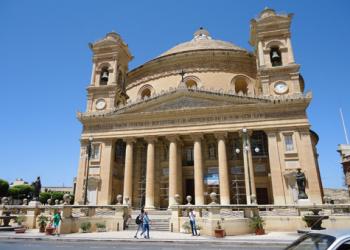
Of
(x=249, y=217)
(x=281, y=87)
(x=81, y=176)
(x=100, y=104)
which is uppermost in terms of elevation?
(x=100, y=104)

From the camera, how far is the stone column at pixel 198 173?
2580 centimetres

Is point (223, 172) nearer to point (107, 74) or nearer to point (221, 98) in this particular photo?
point (221, 98)

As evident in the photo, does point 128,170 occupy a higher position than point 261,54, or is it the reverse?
point 261,54

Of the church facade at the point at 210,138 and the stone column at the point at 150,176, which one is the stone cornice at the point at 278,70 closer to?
the church facade at the point at 210,138

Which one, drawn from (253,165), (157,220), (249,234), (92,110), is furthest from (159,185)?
(249,234)

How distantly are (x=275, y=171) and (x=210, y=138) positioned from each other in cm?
747

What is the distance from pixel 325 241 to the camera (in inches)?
129

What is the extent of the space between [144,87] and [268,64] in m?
16.1

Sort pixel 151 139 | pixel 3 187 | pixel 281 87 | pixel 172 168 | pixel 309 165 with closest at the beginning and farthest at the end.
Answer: pixel 309 165 < pixel 172 168 < pixel 281 87 < pixel 151 139 < pixel 3 187

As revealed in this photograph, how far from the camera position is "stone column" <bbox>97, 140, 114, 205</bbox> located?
28016 mm

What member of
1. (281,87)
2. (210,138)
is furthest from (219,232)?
(281,87)

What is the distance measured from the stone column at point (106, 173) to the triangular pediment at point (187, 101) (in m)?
4.10

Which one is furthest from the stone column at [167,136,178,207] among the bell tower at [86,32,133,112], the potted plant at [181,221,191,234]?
the bell tower at [86,32,133,112]

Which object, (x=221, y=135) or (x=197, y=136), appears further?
(x=197, y=136)
